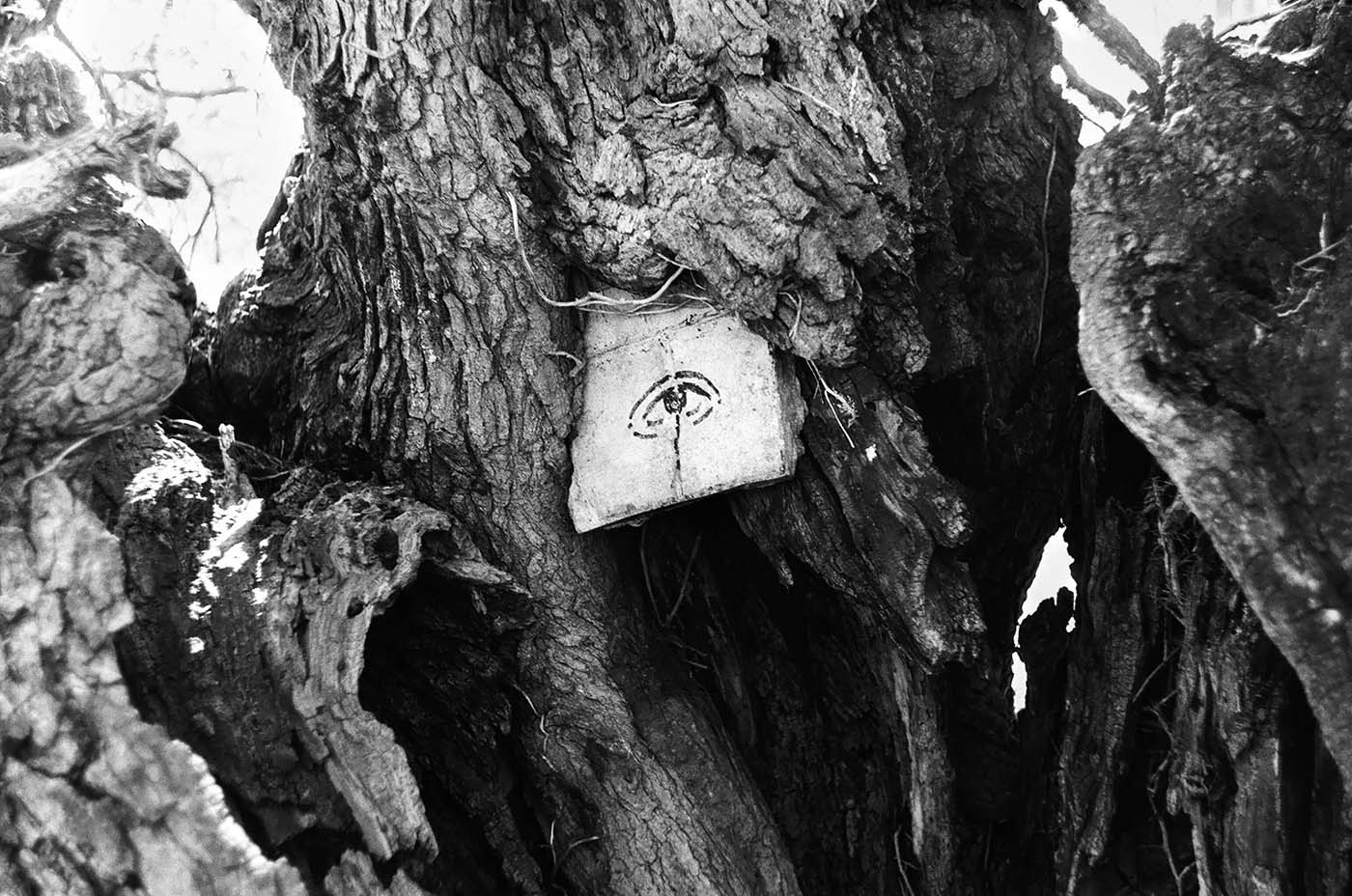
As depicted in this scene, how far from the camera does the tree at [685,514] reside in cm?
190

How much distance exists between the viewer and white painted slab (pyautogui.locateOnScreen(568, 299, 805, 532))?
2.22m

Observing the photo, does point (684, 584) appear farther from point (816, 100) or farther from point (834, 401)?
point (816, 100)

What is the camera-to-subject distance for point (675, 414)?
2.29m

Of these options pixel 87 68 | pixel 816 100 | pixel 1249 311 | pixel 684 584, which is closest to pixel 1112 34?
pixel 816 100

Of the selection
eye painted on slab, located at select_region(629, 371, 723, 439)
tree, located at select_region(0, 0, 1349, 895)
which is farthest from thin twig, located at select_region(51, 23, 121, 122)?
eye painted on slab, located at select_region(629, 371, 723, 439)

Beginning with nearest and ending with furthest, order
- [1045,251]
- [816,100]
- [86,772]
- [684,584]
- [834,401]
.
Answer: [86,772] → [816,100] → [834,401] → [1045,251] → [684,584]

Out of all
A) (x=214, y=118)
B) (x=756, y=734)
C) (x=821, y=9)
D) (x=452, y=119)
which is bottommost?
(x=756, y=734)

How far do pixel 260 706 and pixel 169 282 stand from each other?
27.0 inches

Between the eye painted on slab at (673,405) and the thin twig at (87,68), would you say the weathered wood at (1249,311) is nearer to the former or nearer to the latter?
the eye painted on slab at (673,405)

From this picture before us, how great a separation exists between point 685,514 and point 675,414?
36 centimetres

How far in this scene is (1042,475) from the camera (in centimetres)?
258

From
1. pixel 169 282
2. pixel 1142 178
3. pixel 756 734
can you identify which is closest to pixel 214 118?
pixel 169 282

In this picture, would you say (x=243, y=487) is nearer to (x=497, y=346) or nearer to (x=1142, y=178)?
(x=497, y=346)

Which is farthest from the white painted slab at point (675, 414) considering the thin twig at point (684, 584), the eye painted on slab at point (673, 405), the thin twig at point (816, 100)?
the thin twig at point (816, 100)
